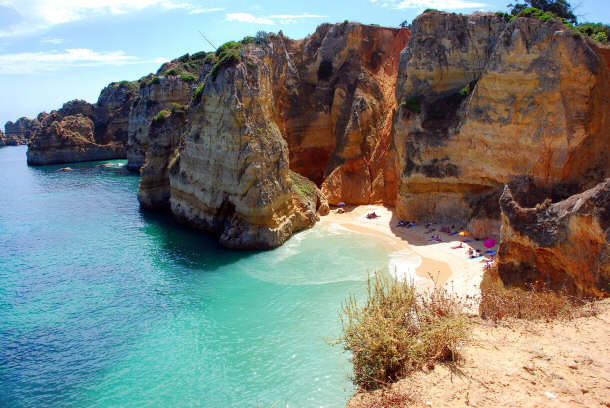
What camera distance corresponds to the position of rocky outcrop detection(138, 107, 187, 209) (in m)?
39.3

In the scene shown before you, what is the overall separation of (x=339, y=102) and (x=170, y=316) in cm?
2838

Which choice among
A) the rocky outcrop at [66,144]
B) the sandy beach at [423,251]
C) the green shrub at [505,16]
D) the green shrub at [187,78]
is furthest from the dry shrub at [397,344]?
the rocky outcrop at [66,144]

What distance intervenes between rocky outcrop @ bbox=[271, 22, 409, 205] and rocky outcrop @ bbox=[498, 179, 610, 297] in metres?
21.7

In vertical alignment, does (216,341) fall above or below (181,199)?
below

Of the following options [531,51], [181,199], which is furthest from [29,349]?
[531,51]

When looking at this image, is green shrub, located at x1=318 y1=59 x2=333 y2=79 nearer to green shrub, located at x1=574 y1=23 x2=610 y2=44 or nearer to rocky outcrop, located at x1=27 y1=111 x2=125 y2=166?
green shrub, located at x1=574 y1=23 x2=610 y2=44

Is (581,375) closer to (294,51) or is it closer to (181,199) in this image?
(181,199)

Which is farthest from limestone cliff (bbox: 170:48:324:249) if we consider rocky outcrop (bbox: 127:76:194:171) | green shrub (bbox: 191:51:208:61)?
green shrub (bbox: 191:51:208:61)

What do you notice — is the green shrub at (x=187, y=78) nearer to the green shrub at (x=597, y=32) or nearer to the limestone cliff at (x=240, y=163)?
the limestone cliff at (x=240, y=163)

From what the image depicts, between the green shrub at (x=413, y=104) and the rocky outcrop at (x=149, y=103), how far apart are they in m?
35.0

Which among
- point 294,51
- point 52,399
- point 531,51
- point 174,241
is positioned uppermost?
point 294,51

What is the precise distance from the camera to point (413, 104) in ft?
101

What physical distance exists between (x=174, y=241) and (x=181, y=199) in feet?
16.6

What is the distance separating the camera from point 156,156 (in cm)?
3938
